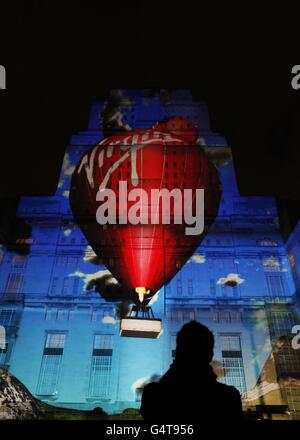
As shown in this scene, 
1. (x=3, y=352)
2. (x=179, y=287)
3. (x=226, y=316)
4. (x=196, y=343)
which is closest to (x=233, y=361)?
(x=226, y=316)

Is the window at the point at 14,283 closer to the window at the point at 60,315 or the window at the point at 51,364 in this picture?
the window at the point at 60,315

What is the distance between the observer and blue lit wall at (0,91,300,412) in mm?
5918

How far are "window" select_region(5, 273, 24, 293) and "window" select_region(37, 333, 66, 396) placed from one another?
107cm

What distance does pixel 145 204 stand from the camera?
6.09 metres

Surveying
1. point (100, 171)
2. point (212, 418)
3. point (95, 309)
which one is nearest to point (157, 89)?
point (100, 171)

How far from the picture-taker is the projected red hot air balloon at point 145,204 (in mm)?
5793

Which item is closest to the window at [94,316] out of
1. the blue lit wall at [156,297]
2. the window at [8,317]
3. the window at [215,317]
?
the blue lit wall at [156,297]

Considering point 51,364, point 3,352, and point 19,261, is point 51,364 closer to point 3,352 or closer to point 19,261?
point 3,352

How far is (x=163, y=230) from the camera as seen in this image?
19.8 feet

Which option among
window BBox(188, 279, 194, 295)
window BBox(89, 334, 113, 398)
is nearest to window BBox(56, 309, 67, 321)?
window BBox(89, 334, 113, 398)

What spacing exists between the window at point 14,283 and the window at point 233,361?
3.95m

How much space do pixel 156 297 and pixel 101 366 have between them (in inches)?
62.1

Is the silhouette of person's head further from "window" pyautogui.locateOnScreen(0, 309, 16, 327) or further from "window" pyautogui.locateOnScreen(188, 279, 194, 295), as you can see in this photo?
"window" pyautogui.locateOnScreen(0, 309, 16, 327)

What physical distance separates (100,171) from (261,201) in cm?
349
